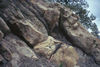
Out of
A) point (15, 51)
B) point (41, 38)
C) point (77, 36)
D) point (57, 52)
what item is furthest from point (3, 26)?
point (77, 36)

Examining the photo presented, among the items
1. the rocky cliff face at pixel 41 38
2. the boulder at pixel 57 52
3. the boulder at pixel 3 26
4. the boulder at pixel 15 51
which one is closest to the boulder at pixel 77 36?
the rocky cliff face at pixel 41 38

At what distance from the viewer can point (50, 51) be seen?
8.76 m

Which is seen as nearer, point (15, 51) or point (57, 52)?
point (15, 51)

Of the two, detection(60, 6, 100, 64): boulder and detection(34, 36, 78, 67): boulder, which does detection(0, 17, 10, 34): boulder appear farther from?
detection(60, 6, 100, 64): boulder

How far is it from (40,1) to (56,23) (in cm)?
→ 143

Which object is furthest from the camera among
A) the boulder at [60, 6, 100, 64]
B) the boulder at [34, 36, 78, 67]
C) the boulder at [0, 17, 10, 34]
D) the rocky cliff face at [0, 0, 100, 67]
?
the boulder at [60, 6, 100, 64]

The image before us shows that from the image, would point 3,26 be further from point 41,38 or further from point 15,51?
point 41,38

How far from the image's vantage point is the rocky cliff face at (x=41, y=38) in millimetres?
7418

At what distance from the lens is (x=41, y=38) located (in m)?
9.05

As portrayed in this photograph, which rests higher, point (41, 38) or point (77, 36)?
point (41, 38)

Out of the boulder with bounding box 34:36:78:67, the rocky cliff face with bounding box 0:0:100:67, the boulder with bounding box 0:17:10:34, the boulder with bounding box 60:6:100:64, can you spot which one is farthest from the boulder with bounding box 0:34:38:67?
the boulder with bounding box 60:6:100:64

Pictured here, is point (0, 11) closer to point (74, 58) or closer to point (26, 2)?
point (26, 2)

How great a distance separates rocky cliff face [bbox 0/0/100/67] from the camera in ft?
24.3

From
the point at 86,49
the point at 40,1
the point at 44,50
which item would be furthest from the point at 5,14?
the point at 86,49
